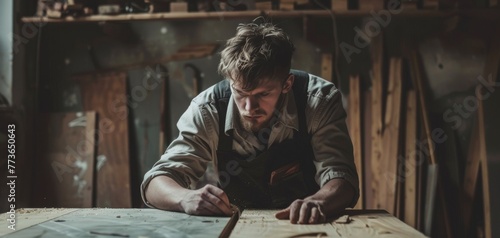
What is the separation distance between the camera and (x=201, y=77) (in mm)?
5008

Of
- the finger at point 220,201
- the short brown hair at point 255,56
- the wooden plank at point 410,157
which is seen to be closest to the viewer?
the finger at point 220,201

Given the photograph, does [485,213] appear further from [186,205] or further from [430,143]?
[186,205]

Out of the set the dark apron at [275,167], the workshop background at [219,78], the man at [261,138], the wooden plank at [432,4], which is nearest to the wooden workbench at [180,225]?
the man at [261,138]

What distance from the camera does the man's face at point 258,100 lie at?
95.3 inches

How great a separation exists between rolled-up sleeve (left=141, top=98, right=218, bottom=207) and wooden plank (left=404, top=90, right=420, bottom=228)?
261 cm

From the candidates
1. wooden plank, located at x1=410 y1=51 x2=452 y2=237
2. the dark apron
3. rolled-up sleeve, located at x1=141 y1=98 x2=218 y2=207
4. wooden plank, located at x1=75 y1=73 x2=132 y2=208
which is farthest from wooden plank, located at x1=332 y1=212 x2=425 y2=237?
wooden plank, located at x1=75 y1=73 x2=132 y2=208

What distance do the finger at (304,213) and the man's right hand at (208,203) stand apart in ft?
1.05

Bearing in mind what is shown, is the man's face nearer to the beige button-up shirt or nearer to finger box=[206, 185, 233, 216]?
the beige button-up shirt

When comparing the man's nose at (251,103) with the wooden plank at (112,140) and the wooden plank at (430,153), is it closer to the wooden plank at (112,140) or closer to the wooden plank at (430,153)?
the wooden plank at (430,153)

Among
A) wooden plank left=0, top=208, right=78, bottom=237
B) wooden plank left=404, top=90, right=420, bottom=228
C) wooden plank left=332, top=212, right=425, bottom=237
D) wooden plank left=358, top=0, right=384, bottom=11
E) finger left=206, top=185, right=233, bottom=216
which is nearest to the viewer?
wooden plank left=332, top=212, right=425, bottom=237

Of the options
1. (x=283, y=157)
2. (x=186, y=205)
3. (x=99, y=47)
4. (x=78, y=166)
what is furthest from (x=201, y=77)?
(x=186, y=205)

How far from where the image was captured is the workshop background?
4.56m

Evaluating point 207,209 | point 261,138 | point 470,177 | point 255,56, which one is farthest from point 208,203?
point 470,177

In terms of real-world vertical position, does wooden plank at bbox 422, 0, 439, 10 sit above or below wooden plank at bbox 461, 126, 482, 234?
above
